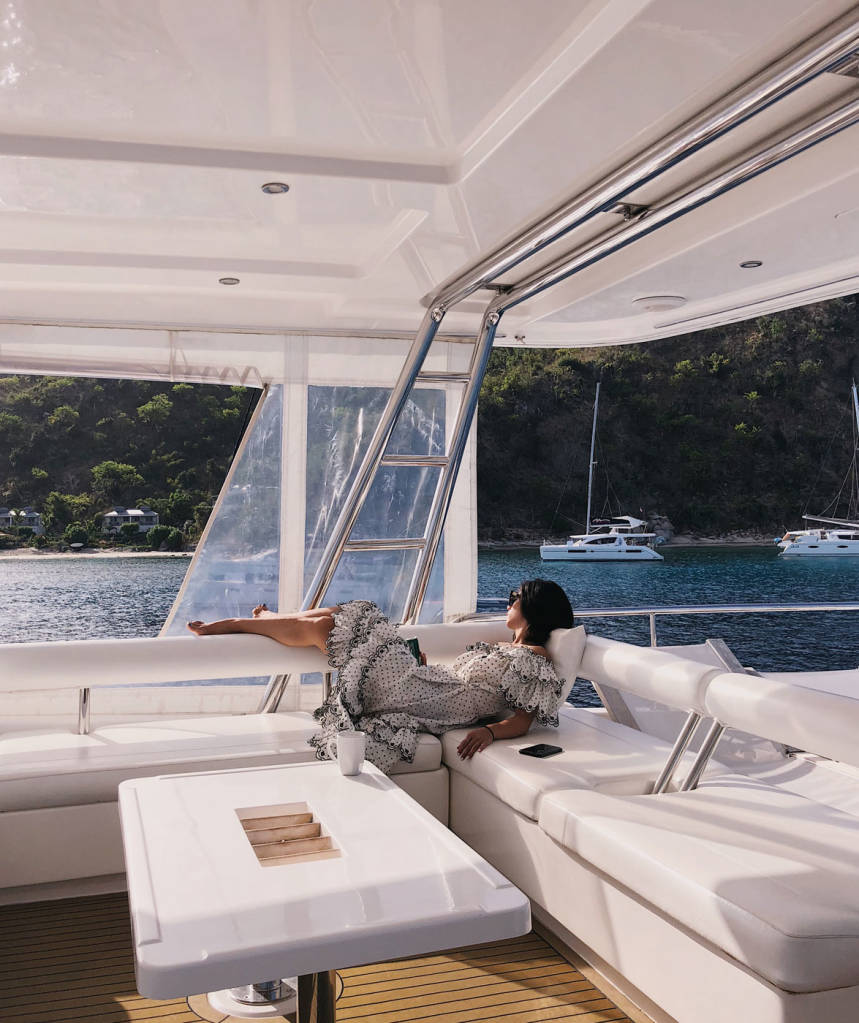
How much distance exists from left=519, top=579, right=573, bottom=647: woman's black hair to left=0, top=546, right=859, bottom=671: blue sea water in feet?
65.1

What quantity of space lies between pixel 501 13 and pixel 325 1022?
1.99 metres

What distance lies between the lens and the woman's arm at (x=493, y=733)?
2.89 metres

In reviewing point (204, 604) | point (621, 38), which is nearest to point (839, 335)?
point (204, 604)

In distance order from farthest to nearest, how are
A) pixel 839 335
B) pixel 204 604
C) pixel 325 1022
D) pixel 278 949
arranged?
pixel 839 335 → pixel 204 604 → pixel 325 1022 → pixel 278 949

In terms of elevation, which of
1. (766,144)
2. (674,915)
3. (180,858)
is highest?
(766,144)

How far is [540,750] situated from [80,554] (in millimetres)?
22624

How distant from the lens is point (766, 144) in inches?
92.2

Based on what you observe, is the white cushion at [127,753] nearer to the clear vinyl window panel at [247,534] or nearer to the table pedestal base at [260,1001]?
the table pedestal base at [260,1001]

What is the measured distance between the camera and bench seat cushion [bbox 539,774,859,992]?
5.24 ft

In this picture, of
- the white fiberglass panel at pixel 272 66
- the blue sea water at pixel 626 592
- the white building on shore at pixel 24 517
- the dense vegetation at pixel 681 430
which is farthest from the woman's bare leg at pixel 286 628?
the white building on shore at pixel 24 517

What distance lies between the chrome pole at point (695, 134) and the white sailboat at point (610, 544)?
2191 cm

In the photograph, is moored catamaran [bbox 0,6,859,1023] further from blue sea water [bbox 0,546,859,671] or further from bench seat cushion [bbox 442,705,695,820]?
blue sea water [bbox 0,546,859,671]

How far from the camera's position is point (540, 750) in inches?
110

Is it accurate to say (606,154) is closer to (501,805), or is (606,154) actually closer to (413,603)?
(501,805)
